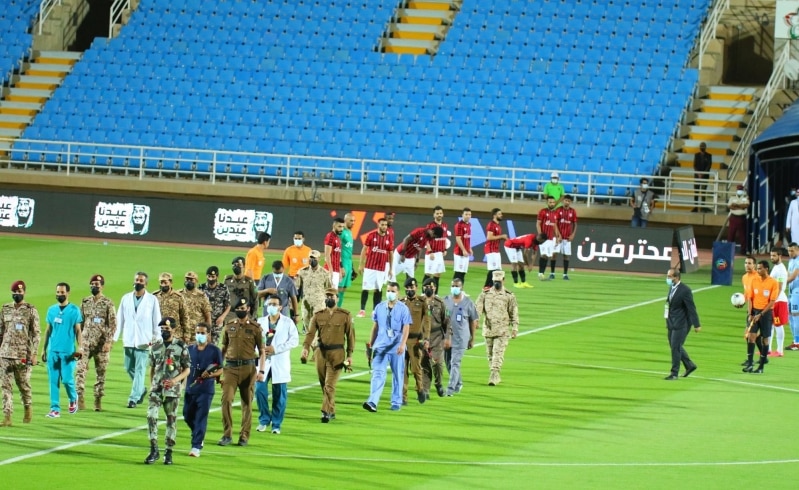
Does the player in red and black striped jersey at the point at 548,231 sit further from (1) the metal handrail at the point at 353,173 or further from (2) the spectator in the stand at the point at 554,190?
(1) the metal handrail at the point at 353,173

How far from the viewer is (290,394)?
A: 894 inches

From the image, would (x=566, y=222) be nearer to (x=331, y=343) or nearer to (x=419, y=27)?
(x=419, y=27)

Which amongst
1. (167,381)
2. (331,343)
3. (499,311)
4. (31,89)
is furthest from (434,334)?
(31,89)

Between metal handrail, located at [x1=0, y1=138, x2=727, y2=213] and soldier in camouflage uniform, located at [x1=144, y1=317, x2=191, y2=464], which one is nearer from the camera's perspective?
soldier in camouflage uniform, located at [x1=144, y1=317, x2=191, y2=464]

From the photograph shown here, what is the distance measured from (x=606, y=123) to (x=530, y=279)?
33.3 ft

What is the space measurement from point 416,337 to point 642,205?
2132cm

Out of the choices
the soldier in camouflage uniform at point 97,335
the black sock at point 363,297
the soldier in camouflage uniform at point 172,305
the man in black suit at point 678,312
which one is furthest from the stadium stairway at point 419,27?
the soldier in camouflage uniform at point 97,335

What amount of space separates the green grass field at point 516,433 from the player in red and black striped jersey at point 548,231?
7.58 meters

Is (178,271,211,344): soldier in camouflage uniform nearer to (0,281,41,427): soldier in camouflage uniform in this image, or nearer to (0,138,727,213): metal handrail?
(0,281,41,427): soldier in camouflage uniform

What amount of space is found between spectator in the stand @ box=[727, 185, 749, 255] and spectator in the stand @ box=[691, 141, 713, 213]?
1450mm

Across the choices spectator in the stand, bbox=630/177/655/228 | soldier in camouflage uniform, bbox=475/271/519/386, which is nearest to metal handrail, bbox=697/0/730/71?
spectator in the stand, bbox=630/177/655/228

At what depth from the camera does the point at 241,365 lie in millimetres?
18438

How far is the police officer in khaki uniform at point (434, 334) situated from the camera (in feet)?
72.8

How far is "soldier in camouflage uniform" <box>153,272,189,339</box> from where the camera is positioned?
21.2 metres
